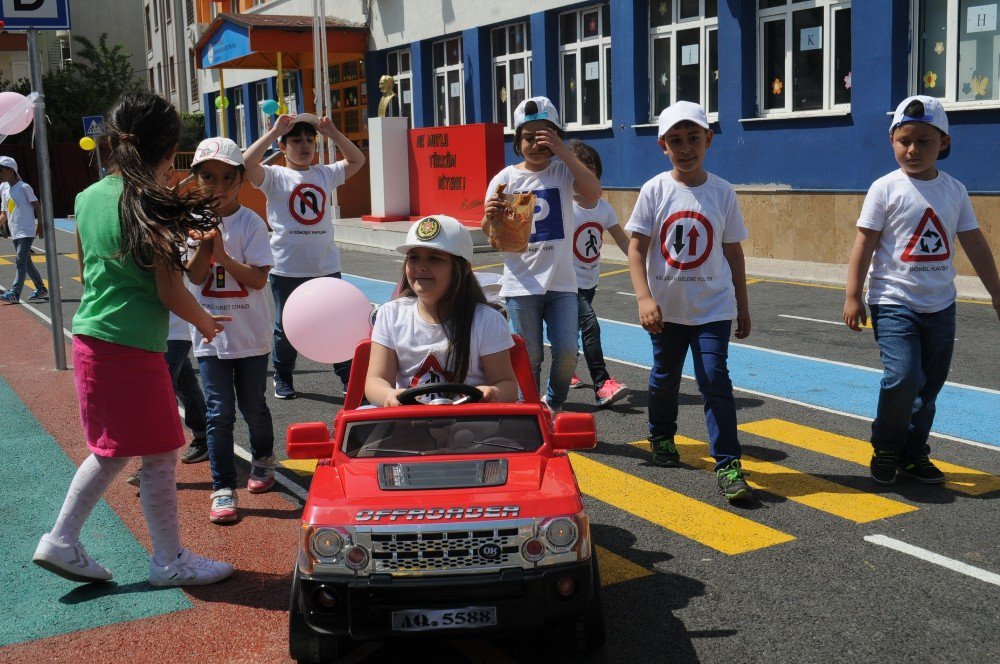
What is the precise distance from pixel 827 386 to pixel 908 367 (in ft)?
10.1

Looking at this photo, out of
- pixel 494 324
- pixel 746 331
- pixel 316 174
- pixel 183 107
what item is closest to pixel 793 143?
pixel 316 174

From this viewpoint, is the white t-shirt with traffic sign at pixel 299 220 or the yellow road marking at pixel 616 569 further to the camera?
the white t-shirt with traffic sign at pixel 299 220

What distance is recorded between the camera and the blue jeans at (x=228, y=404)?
584 centimetres

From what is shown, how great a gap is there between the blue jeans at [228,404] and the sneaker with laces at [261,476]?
15 centimetres

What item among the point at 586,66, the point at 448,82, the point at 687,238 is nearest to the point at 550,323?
the point at 687,238

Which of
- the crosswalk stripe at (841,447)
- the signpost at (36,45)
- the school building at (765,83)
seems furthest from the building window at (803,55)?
the signpost at (36,45)

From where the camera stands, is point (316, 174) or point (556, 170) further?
point (316, 174)

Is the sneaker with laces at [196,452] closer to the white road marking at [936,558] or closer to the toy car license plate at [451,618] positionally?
the toy car license plate at [451,618]

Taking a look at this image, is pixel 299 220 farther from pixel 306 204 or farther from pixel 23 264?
pixel 23 264

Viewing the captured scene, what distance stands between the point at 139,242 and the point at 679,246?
9.52 ft

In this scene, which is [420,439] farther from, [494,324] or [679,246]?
[679,246]

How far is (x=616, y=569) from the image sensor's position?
493cm

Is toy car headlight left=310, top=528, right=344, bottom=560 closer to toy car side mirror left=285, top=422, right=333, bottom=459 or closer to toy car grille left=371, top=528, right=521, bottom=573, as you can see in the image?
toy car grille left=371, top=528, right=521, bottom=573

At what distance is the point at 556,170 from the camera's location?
6691 mm
